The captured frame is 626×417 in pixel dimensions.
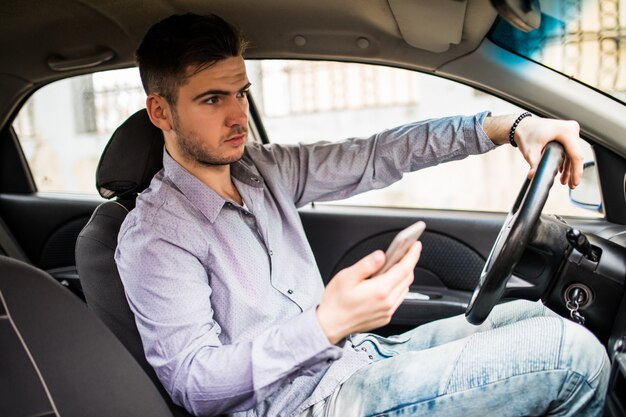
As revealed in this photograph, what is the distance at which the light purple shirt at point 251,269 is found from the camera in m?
1.28

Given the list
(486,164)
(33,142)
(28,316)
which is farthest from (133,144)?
(486,164)

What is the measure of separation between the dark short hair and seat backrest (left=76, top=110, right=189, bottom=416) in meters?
0.14

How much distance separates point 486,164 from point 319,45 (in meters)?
2.36

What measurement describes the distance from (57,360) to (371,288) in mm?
528

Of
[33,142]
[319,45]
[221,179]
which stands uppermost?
[319,45]

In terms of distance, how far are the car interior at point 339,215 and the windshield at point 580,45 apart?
16 millimetres

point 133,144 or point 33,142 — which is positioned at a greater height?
point 133,144

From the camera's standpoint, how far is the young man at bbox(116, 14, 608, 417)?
1267mm

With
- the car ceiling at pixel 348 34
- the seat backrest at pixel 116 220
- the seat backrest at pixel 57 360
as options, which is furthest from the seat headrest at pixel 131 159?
the seat backrest at pixel 57 360

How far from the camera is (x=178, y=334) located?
1352mm

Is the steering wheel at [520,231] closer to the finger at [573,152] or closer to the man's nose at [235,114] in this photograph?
the finger at [573,152]

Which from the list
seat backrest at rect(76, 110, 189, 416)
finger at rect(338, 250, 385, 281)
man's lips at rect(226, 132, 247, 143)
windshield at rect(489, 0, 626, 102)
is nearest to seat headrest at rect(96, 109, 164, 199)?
seat backrest at rect(76, 110, 189, 416)

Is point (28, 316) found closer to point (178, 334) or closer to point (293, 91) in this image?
point (178, 334)

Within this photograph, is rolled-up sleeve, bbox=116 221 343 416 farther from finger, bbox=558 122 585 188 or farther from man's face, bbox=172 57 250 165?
finger, bbox=558 122 585 188
